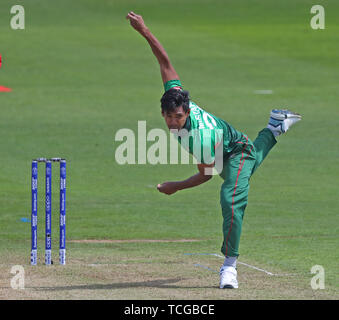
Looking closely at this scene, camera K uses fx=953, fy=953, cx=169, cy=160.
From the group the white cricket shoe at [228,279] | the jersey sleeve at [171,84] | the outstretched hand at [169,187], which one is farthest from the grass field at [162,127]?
the jersey sleeve at [171,84]

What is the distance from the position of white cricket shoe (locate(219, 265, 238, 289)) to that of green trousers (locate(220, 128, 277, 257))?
15 cm

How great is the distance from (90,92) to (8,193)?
1294 cm

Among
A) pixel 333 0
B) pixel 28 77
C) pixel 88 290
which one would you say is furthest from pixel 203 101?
pixel 333 0

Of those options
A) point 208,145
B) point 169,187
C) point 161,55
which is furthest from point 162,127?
point 208,145

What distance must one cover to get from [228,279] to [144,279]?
3.17ft

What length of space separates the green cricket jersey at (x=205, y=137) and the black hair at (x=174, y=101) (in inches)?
6.3

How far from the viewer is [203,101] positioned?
26.1 meters

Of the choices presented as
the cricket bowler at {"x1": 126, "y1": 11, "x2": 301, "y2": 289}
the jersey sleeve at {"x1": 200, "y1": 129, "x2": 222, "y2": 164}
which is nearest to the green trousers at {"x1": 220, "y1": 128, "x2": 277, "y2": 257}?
the cricket bowler at {"x1": 126, "y1": 11, "x2": 301, "y2": 289}

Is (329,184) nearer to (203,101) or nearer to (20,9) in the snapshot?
(203,101)

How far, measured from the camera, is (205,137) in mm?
7922

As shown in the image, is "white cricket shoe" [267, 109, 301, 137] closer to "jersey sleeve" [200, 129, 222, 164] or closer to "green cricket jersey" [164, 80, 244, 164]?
"green cricket jersey" [164, 80, 244, 164]

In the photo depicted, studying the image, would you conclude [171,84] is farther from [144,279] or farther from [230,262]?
[144,279]

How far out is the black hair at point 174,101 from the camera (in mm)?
7836

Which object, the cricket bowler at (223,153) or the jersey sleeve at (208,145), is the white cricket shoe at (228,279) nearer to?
the cricket bowler at (223,153)
